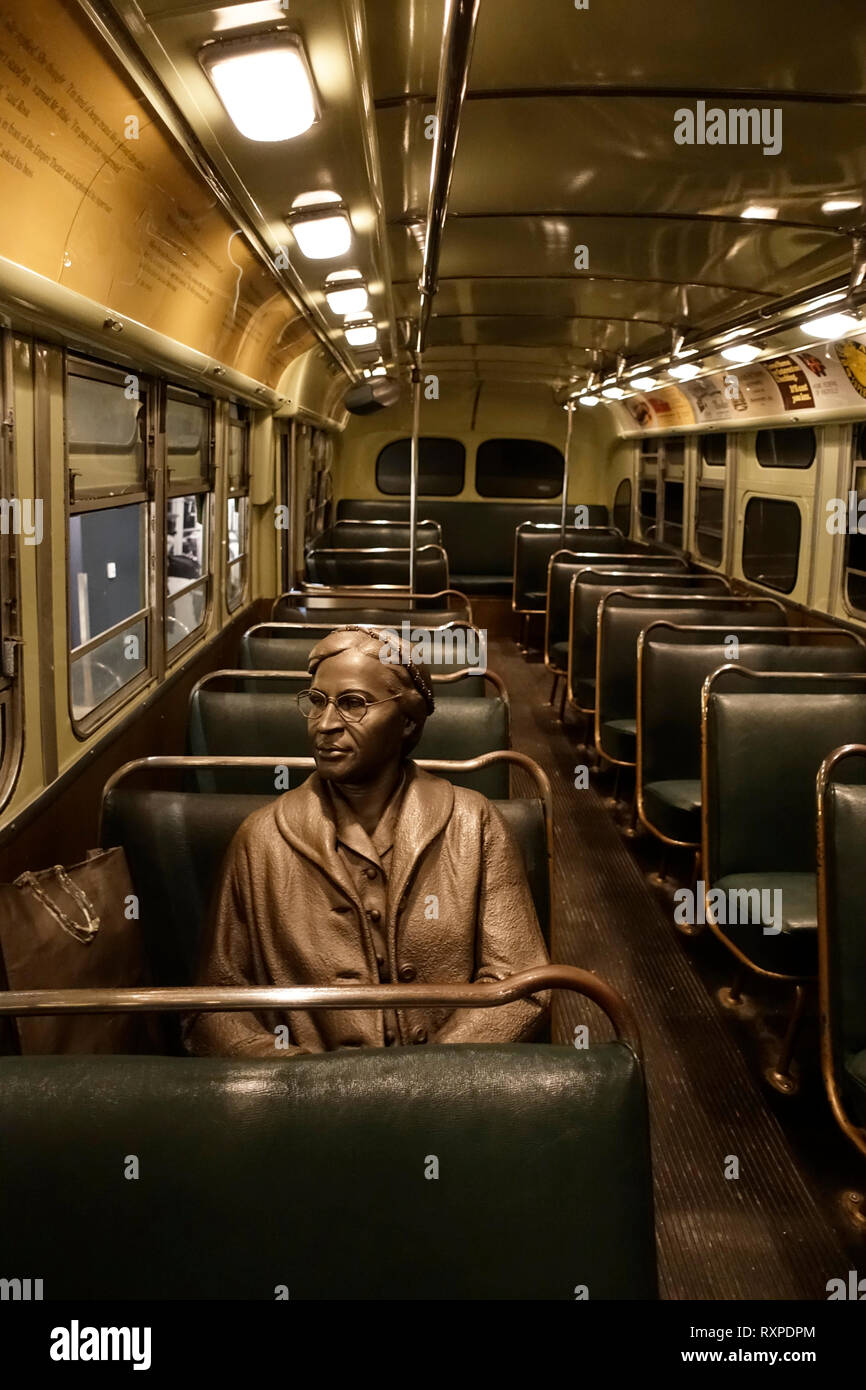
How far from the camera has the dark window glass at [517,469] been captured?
13016 millimetres

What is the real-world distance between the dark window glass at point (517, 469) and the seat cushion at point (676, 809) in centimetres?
901

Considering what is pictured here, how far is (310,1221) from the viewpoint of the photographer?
4.26ft

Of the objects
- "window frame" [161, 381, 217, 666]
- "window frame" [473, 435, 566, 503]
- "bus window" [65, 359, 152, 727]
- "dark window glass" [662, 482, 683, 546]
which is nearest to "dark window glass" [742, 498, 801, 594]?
"dark window glass" [662, 482, 683, 546]

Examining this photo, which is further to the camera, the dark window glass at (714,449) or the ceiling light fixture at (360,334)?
the dark window glass at (714,449)

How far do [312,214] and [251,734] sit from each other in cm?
174

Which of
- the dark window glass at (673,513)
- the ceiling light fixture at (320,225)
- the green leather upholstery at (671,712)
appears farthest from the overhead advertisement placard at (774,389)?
the ceiling light fixture at (320,225)

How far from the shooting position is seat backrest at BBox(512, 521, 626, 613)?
1036 cm

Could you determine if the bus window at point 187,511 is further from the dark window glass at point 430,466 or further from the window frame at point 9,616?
the dark window glass at point 430,466

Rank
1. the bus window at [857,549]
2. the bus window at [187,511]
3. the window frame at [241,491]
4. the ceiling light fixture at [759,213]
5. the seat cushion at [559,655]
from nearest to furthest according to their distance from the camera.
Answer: the ceiling light fixture at [759,213]
the bus window at [187,511]
the bus window at [857,549]
the window frame at [241,491]
the seat cushion at [559,655]

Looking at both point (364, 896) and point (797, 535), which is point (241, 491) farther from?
point (364, 896)

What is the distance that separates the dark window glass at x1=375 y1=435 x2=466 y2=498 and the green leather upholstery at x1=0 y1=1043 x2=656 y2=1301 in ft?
39.5

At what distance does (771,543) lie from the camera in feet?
24.4

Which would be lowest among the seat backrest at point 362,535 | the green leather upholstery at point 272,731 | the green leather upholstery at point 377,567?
the green leather upholstery at point 272,731

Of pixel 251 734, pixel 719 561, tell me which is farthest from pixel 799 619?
pixel 251 734
